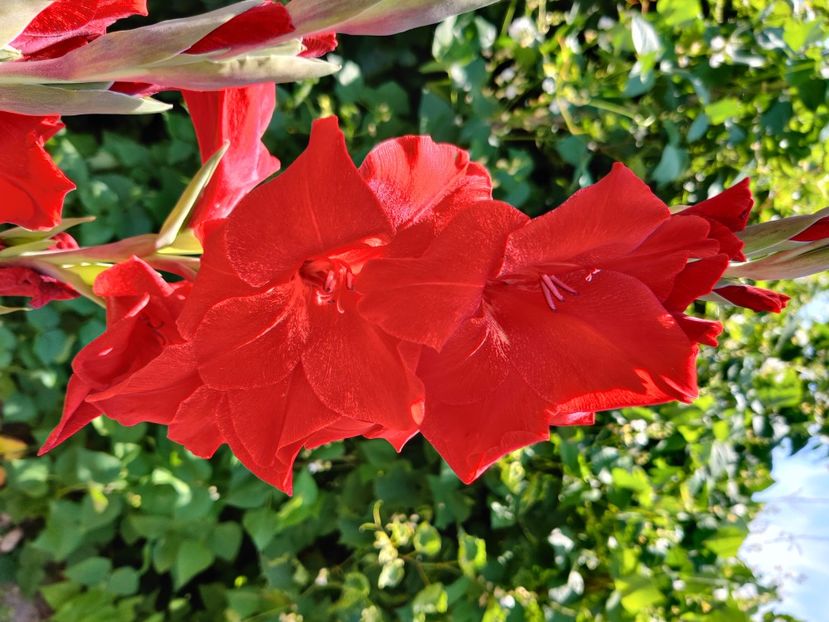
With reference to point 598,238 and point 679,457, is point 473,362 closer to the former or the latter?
point 598,238

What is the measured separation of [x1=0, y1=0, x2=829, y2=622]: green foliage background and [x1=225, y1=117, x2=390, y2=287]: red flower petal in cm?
83

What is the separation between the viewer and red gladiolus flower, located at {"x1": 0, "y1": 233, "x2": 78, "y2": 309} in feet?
1.31

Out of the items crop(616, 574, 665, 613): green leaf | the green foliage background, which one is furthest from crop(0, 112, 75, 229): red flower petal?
crop(616, 574, 665, 613): green leaf

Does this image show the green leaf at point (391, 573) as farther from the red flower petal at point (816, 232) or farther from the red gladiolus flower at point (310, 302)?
the red flower petal at point (816, 232)

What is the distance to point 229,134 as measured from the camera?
1.43 ft

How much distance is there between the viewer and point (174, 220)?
0.42 metres

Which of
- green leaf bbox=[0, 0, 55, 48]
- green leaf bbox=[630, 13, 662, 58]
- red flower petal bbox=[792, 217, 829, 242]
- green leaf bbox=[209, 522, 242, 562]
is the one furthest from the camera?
green leaf bbox=[209, 522, 242, 562]

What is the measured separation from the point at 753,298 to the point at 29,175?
37cm

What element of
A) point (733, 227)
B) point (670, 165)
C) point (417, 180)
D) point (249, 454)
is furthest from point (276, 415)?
point (670, 165)

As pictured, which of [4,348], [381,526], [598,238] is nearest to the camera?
[598,238]

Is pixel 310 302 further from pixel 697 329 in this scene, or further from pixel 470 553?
pixel 470 553

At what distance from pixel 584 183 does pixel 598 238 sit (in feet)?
2.78

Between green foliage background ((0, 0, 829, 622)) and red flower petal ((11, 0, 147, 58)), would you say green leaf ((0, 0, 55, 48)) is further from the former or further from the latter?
green foliage background ((0, 0, 829, 622))

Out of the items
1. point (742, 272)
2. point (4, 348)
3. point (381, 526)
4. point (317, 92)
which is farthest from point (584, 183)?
point (4, 348)
